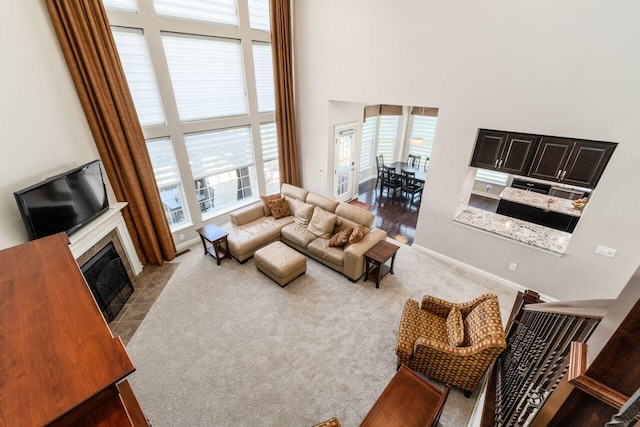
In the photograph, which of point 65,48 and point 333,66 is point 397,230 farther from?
point 65,48

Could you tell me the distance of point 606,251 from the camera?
3.46m

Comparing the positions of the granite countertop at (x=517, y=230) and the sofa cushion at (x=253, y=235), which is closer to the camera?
the granite countertop at (x=517, y=230)

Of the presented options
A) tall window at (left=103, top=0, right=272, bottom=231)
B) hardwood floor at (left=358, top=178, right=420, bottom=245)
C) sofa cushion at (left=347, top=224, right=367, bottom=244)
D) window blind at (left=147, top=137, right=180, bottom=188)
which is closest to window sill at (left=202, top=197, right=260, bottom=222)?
tall window at (left=103, top=0, right=272, bottom=231)

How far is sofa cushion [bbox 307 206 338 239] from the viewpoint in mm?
4947

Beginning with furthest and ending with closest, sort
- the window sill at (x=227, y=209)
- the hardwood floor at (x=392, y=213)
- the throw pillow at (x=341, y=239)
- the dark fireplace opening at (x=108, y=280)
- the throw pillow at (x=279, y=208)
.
Result: the hardwood floor at (x=392, y=213) < the window sill at (x=227, y=209) < the throw pillow at (x=279, y=208) < the throw pillow at (x=341, y=239) < the dark fireplace opening at (x=108, y=280)

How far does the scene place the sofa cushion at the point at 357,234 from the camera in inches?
178

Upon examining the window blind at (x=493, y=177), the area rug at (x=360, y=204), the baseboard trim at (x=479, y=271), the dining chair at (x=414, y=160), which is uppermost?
the dining chair at (x=414, y=160)

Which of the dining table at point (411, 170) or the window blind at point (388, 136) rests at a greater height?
the window blind at point (388, 136)

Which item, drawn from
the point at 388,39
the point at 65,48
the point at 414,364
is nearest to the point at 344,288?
the point at 414,364

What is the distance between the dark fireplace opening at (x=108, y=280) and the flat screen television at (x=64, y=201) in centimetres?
61

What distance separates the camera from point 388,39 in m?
4.42

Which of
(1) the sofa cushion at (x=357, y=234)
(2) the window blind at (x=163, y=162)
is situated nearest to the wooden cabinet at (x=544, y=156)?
(1) the sofa cushion at (x=357, y=234)

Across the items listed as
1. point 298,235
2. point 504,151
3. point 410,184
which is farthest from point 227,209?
point 504,151

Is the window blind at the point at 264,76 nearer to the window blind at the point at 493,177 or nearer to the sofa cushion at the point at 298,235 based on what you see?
the sofa cushion at the point at 298,235
